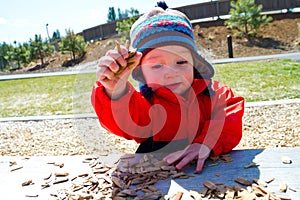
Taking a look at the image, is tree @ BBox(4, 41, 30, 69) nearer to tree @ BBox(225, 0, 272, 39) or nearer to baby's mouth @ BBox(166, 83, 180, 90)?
tree @ BBox(225, 0, 272, 39)

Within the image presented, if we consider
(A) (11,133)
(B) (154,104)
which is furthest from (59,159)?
(A) (11,133)

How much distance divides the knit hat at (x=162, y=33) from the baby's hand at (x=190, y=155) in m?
0.53

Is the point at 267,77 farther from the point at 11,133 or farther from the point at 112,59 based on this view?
the point at 112,59

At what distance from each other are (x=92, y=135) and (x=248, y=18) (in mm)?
15540

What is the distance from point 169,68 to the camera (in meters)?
1.72

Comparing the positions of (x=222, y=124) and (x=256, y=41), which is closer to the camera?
(x=222, y=124)

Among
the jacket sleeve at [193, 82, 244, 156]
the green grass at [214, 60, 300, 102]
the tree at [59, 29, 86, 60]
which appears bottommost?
the green grass at [214, 60, 300, 102]

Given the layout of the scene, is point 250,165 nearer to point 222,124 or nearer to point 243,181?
point 243,181

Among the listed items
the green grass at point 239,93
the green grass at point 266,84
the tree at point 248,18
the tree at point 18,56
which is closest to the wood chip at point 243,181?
the green grass at point 266,84

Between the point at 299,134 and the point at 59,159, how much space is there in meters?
2.53

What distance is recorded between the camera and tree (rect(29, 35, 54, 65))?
22562 mm

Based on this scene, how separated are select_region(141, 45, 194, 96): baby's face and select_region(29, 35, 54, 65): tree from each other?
2167cm

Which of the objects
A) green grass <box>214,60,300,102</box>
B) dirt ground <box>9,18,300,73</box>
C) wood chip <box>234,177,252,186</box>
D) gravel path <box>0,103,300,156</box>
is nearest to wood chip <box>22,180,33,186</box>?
wood chip <box>234,177,252,186</box>

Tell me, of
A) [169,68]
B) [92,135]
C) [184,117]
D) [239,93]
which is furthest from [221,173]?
[239,93]
